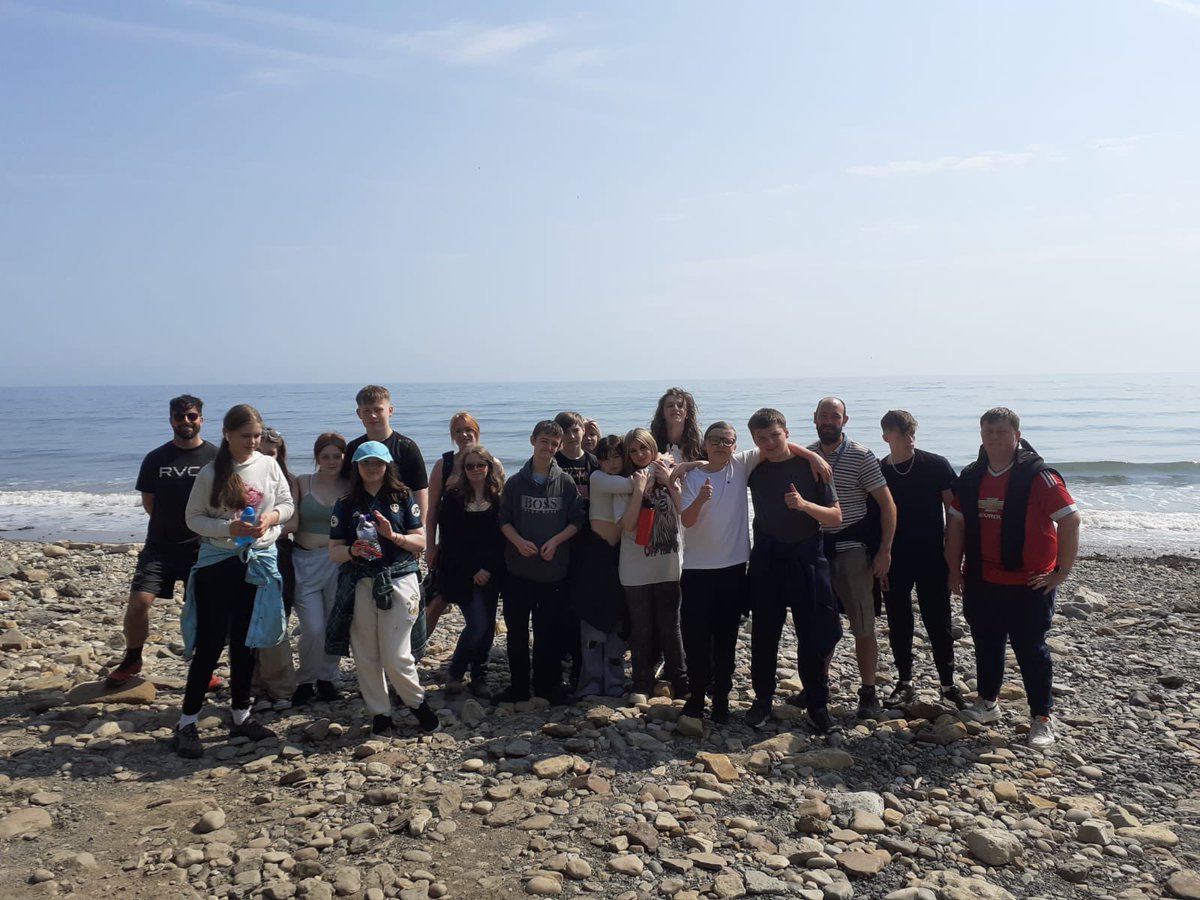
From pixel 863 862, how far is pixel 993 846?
625 mm

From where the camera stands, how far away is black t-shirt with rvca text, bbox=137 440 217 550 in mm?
5703

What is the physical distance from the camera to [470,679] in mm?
6336

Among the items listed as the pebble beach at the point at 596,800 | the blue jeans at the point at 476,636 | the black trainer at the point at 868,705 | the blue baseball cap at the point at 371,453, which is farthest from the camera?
the blue jeans at the point at 476,636

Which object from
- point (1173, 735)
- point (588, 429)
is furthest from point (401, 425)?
point (1173, 735)

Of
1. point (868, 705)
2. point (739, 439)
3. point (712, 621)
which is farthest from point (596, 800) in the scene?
point (739, 439)

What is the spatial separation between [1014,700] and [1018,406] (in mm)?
43578

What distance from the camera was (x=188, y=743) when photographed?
16.4 ft

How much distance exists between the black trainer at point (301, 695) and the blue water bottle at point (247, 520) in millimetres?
1293

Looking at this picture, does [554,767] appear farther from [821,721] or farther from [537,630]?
[821,721]

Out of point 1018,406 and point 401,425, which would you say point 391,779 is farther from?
point 1018,406

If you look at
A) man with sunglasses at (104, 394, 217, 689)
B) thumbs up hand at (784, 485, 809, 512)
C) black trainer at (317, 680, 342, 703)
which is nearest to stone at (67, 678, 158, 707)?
man with sunglasses at (104, 394, 217, 689)

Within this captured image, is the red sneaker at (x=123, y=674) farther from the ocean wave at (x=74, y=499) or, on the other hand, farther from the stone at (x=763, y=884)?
the ocean wave at (x=74, y=499)

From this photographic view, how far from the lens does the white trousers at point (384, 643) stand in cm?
520

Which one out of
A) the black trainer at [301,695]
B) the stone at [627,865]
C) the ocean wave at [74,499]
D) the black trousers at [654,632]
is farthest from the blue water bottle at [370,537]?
the ocean wave at [74,499]
